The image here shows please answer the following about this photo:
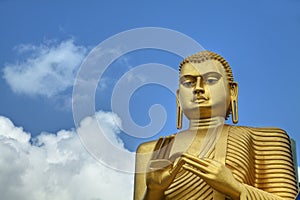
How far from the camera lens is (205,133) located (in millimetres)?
6758

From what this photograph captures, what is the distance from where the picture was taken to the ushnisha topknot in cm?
690

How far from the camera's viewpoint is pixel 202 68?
683 centimetres

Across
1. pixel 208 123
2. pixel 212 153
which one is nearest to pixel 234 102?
pixel 208 123

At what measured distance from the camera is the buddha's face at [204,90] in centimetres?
671

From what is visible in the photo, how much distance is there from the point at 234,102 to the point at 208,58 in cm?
54

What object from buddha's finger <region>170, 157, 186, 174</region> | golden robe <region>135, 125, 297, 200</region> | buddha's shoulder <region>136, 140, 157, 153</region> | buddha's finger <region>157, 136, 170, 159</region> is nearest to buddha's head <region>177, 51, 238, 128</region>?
golden robe <region>135, 125, 297, 200</region>

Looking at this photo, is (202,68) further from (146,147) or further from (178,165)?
(178,165)

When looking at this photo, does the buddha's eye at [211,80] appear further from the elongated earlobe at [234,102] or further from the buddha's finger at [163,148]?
the buddha's finger at [163,148]

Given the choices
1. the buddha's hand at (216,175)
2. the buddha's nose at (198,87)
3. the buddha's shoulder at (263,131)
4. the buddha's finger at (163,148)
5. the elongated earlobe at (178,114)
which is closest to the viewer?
the buddha's hand at (216,175)

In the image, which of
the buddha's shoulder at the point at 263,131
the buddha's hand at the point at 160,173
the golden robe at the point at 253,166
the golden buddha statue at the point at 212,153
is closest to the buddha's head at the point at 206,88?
the golden buddha statue at the point at 212,153

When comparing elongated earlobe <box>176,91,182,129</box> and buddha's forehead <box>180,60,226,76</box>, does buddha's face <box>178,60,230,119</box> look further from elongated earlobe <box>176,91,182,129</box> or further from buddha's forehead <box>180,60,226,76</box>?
elongated earlobe <box>176,91,182,129</box>

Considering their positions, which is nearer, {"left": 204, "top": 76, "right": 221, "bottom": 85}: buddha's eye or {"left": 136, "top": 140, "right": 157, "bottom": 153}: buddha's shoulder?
{"left": 204, "top": 76, "right": 221, "bottom": 85}: buddha's eye

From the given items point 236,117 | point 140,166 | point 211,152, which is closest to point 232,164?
point 211,152

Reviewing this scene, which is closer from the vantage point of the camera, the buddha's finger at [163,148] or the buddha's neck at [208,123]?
the buddha's finger at [163,148]
